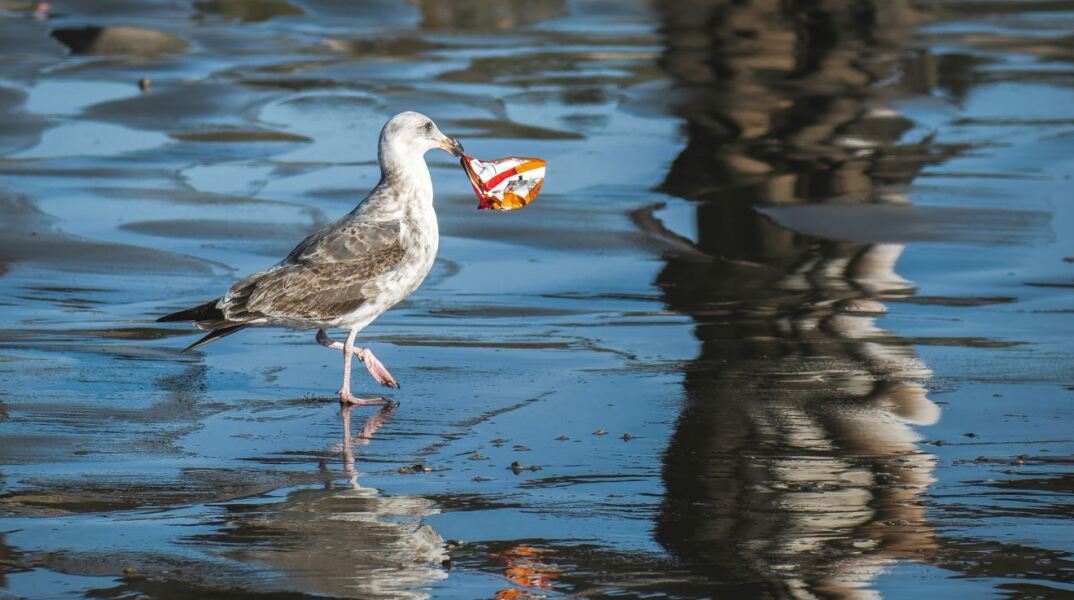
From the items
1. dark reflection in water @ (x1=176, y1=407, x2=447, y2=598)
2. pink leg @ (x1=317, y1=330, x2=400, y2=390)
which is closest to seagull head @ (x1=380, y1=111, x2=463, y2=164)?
pink leg @ (x1=317, y1=330, x2=400, y2=390)

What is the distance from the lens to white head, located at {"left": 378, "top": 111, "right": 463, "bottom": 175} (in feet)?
28.6

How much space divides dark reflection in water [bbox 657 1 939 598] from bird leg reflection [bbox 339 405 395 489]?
1.28m

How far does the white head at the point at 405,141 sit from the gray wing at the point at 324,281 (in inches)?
16.3

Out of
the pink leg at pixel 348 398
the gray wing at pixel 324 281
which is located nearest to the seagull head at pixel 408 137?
the gray wing at pixel 324 281

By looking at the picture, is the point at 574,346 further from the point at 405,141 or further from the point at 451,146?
the point at 405,141

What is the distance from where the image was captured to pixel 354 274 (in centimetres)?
833

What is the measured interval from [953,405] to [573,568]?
9.33 feet

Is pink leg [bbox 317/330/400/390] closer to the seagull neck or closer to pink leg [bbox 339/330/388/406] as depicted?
pink leg [bbox 339/330/388/406]

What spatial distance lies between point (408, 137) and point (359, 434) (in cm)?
187

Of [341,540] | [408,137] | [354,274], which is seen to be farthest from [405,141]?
[341,540]

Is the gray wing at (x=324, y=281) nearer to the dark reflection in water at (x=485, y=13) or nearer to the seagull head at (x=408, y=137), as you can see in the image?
the seagull head at (x=408, y=137)

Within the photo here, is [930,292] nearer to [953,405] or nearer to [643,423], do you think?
[953,405]

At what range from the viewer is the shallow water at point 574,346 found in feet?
19.6

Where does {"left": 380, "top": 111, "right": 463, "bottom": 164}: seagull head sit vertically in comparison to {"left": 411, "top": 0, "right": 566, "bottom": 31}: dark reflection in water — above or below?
above
